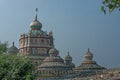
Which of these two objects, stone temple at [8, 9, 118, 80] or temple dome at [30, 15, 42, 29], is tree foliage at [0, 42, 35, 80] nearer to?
stone temple at [8, 9, 118, 80]

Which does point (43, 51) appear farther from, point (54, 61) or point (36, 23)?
point (54, 61)

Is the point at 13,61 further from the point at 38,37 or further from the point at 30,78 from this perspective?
the point at 38,37

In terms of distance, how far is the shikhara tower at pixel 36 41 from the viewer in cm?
6912

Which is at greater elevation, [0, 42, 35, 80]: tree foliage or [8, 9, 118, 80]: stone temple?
[8, 9, 118, 80]: stone temple

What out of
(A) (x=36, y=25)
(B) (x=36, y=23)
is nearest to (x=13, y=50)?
(A) (x=36, y=25)

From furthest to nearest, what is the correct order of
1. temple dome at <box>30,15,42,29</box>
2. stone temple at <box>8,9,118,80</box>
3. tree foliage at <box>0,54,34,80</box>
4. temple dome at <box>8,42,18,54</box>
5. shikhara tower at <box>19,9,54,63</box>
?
temple dome at <box>30,15,42,29</box>
shikhara tower at <box>19,9,54,63</box>
temple dome at <box>8,42,18,54</box>
stone temple at <box>8,9,118,80</box>
tree foliage at <box>0,54,34,80</box>

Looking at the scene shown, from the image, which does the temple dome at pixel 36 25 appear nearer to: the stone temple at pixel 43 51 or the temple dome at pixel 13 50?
the stone temple at pixel 43 51

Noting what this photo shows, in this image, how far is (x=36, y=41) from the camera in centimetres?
7031

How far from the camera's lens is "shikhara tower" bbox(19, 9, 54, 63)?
69125 millimetres

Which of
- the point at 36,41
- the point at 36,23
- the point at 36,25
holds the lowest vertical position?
the point at 36,41

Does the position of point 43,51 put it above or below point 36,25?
below

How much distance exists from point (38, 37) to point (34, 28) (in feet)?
6.77

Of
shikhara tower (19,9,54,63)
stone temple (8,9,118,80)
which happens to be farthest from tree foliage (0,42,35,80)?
shikhara tower (19,9,54,63)

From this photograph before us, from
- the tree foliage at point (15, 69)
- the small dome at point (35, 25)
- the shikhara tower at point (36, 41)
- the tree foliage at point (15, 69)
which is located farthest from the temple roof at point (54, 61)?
the tree foliage at point (15, 69)
